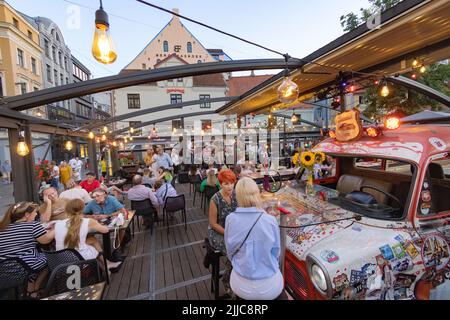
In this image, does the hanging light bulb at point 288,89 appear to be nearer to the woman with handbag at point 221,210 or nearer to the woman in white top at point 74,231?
the woman with handbag at point 221,210

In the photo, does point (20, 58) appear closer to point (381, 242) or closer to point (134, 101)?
point (134, 101)

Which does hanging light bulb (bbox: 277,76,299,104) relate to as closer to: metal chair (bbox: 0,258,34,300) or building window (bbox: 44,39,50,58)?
metal chair (bbox: 0,258,34,300)

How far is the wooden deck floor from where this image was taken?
10.4 feet

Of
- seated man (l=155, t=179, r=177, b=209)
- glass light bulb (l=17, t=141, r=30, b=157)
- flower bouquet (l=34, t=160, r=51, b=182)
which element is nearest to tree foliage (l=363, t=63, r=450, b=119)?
seated man (l=155, t=179, r=177, b=209)

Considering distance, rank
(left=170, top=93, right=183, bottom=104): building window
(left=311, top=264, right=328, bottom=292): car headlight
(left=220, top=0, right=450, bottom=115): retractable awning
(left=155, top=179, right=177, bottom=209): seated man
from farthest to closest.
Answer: (left=170, top=93, right=183, bottom=104): building window → (left=155, top=179, right=177, bottom=209): seated man → (left=220, top=0, right=450, bottom=115): retractable awning → (left=311, top=264, right=328, bottom=292): car headlight

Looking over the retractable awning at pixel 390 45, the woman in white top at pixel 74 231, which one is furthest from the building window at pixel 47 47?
the woman in white top at pixel 74 231

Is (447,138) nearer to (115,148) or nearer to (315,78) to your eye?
Answer: (315,78)

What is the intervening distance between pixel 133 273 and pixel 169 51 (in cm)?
2931

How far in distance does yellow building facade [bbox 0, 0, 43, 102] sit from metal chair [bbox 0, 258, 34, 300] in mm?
21770

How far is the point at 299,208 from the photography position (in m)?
3.01

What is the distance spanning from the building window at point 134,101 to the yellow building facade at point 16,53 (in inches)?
351

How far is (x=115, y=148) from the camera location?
1480 centimetres

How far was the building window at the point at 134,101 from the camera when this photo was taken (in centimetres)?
2405

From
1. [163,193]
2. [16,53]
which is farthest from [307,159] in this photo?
[16,53]
